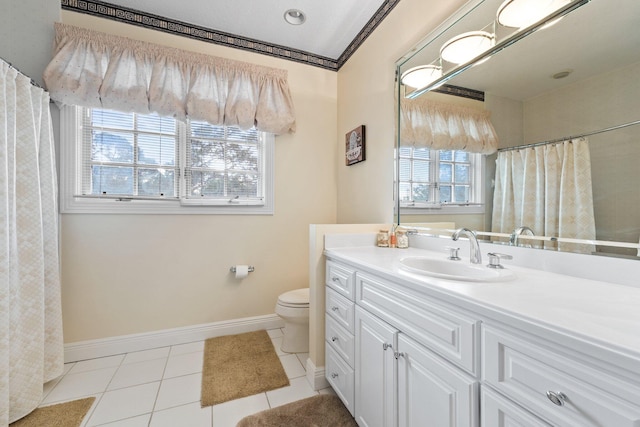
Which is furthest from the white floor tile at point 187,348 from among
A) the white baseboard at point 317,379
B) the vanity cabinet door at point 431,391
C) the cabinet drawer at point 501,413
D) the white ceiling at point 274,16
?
the white ceiling at point 274,16

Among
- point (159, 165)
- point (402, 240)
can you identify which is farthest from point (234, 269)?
point (402, 240)

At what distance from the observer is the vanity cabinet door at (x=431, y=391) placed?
73 cm

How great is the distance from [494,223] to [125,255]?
8.02 ft

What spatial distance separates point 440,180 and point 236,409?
67.9 inches

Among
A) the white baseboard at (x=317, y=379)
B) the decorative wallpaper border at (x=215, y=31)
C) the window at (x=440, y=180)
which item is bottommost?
the white baseboard at (x=317, y=379)

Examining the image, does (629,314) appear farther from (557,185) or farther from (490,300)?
(557,185)

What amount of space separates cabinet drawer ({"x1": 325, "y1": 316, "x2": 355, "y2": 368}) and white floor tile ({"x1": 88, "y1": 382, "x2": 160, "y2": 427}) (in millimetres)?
1049

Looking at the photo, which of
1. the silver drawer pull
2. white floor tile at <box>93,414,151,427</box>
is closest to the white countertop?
the silver drawer pull

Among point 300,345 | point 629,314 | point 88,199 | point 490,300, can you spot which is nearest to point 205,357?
point 300,345

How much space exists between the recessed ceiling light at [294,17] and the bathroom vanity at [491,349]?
1.92 meters

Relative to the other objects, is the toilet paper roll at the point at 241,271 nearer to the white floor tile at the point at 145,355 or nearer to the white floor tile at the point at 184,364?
the white floor tile at the point at 184,364

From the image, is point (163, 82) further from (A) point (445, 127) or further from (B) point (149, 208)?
(A) point (445, 127)

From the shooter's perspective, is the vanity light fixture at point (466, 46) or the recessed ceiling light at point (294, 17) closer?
the vanity light fixture at point (466, 46)

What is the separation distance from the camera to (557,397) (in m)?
Answer: 0.54
